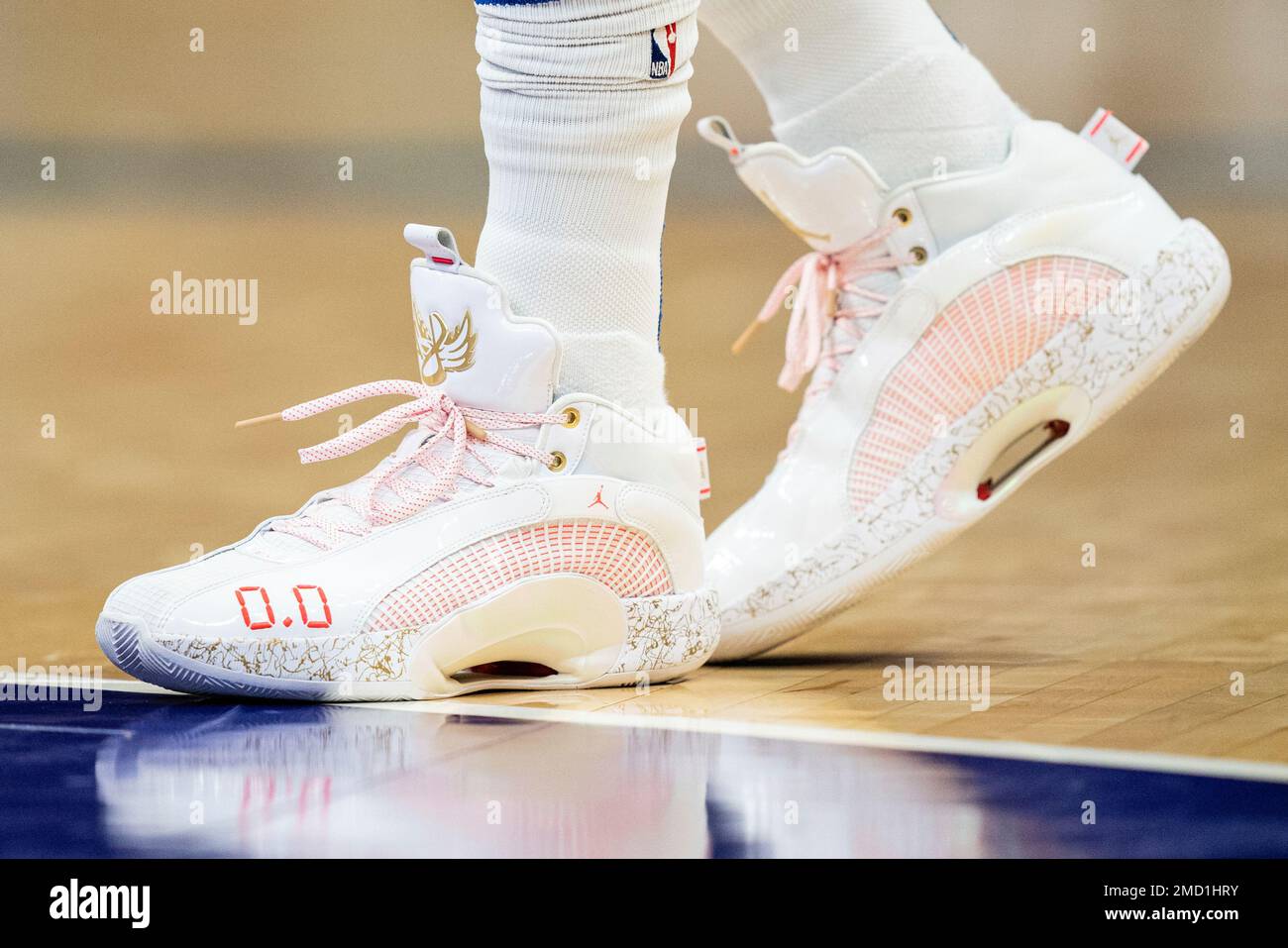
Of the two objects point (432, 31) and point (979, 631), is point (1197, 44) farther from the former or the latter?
point (979, 631)

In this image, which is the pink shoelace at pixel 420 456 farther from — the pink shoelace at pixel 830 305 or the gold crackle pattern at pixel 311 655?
the pink shoelace at pixel 830 305

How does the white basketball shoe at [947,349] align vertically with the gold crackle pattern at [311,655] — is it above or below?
above

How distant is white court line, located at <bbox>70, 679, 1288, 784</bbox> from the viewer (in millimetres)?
945

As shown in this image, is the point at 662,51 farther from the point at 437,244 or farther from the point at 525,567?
the point at 525,567

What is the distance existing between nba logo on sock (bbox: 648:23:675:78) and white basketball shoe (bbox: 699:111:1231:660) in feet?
0.84

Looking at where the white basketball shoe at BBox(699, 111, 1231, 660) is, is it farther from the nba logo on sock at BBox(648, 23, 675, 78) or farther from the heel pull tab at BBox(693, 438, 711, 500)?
the nba logo on sock at BBox(648, 23, 675, 78)

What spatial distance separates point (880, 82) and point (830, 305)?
19cm

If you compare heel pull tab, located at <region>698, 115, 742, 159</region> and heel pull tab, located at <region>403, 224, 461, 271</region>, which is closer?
heel pull tab, located at <region>403, 224, 461, 271</region>

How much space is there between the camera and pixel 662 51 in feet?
3.84

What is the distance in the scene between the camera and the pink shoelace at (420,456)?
1.18 meters
